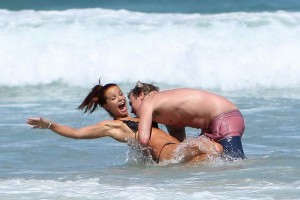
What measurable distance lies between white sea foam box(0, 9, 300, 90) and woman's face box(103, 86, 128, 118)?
18.8 feet

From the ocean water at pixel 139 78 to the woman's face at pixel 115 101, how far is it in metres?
0.41

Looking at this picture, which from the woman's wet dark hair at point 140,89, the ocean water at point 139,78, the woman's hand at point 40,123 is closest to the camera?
the ocean water at point 139,78

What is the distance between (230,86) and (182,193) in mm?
7350

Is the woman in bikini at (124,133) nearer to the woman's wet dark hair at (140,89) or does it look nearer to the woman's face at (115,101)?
the woman's face at (115,101)

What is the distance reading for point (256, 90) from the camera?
13.0 meters

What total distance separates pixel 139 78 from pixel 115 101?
6.45m

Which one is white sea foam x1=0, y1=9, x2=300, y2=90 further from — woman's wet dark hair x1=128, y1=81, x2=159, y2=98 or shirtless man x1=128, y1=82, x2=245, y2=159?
shirtless man x1=128, y1=82, x2=245, y2=159

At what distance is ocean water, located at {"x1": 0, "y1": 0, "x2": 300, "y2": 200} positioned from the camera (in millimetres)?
6641

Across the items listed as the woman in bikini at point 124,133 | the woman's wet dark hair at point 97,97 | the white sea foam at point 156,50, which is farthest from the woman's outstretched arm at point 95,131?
the white sea foam at point 156,50

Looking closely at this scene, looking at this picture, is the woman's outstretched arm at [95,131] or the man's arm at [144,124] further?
the woman's outstretched arm at [95,131]

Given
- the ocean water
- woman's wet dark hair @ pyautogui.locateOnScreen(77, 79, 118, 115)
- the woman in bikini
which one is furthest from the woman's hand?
woman's wet dark hair @ pyautogui.locateOnScreen(77, 79, 118, 115)

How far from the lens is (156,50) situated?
14.9 metres

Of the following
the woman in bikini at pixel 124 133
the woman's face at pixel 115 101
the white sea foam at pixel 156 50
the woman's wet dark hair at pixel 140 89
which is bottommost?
the woman in bikini at pixel 124 133

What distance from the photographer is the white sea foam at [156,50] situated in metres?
14.1
